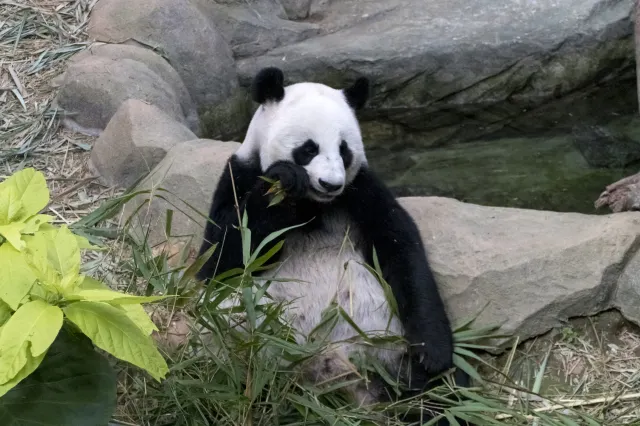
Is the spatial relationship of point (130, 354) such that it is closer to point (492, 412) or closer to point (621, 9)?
point (492, 412)

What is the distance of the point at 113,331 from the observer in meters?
1.78

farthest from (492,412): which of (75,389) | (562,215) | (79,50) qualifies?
(79,50)

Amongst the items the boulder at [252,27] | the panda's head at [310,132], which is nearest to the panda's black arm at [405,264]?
the panda's head at [310,132]

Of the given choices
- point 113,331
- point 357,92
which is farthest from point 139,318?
point 357,92

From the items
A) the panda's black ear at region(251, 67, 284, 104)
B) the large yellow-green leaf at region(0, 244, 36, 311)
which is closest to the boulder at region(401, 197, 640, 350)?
the panda's black ear at region(251, 67, 284, 104)

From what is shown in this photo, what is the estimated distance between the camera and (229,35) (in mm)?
5680

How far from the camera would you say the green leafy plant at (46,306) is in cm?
168

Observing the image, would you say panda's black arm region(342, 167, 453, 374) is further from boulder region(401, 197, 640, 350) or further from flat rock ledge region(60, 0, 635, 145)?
flat rock ledge region(60, 0, 635, 145)

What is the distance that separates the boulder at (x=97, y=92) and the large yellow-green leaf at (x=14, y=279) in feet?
8.87

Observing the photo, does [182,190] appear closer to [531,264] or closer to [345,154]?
[345,154]

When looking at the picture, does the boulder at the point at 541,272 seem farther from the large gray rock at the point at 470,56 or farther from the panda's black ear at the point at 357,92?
the large gray rock at the point at 470,56

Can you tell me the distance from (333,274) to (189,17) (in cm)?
272

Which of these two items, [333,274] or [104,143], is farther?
[104,143]

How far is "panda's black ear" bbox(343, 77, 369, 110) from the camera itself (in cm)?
342
